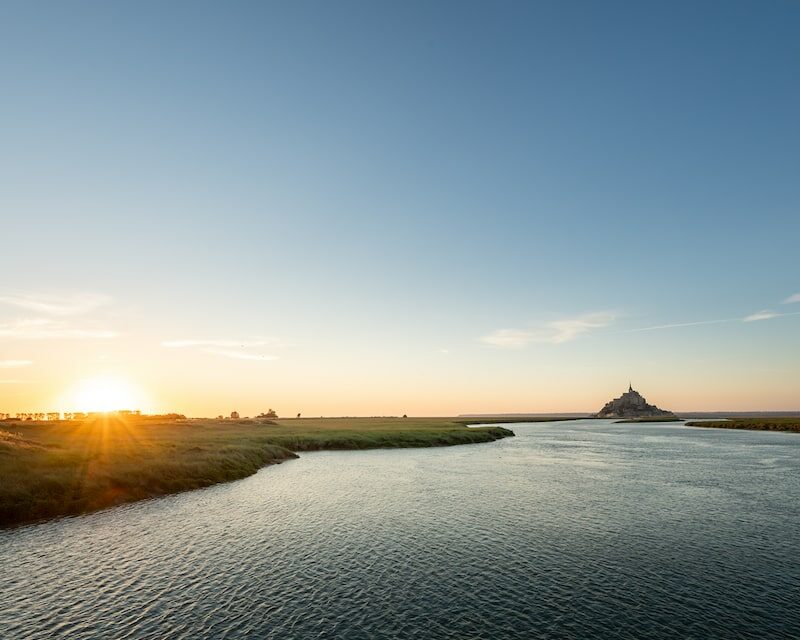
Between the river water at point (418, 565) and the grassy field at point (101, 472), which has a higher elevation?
the grassy field at point (101, 472)

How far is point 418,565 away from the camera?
30.0 meters

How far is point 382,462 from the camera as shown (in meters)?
84.8

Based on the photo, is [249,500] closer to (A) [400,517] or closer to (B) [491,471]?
(A) [400,517]

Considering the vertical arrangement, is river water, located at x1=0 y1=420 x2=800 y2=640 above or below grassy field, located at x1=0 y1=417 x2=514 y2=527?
below

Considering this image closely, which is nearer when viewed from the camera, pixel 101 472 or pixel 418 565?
pixel 418 565

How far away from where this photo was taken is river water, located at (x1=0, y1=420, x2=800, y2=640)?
22.0 metres

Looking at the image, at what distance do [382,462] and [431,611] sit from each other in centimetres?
6268

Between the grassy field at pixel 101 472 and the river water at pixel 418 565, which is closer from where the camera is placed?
the river water at pixel 418 565

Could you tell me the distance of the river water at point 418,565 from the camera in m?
22.0

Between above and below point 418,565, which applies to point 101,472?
above

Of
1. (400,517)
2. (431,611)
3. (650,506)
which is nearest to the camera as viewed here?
(431,611)

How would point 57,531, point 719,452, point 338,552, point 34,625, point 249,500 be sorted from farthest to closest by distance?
point 719,452 < point 249,500 < point 57,531 < point 338,552 < point 34,625

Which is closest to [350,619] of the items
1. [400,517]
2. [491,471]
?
[400,517]

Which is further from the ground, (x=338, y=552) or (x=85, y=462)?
(x=85, y=462)
